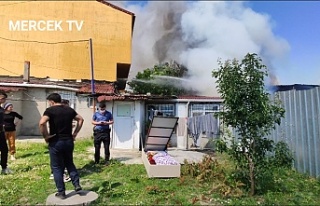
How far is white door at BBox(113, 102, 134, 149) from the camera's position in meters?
11.5

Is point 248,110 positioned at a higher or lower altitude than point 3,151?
higher

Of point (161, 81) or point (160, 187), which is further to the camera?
point (161, 81)

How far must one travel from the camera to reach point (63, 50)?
1836cm

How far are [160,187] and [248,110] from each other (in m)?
2.19

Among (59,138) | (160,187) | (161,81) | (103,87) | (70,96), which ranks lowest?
(160,187)

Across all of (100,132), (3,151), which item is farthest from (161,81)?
(3,151)

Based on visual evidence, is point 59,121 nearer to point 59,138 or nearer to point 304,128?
point 59,138

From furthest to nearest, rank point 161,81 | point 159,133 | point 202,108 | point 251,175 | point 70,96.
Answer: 1. point 161,81
2. point 70,96
3. point 202,108
4. point 159,133
5. point 251,175

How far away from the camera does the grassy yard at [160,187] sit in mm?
4551

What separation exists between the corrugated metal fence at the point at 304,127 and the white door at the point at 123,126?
639 centimetres

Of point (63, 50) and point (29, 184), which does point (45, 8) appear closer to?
point (63, 50)

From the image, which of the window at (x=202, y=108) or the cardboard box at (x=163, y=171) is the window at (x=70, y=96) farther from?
the cardboard box at (x=163, y=171)

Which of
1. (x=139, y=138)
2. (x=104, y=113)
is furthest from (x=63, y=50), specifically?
(x=104, y=113)

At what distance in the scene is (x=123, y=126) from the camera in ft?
38.1
